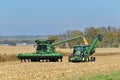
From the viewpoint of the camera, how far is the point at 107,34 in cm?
16688

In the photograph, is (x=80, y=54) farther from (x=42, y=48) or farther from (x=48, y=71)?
(x=48, y=71)

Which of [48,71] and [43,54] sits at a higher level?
[43,54]

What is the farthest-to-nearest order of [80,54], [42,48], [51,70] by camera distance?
[42,48], [80,54], [51,70]

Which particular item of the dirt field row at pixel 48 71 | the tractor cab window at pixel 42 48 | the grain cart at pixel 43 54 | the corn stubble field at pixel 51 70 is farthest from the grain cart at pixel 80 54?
the dirt field row at pixel 48 71

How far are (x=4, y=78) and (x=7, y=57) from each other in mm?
29352

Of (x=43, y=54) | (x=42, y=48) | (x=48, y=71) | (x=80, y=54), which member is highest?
(x=42, y=48)

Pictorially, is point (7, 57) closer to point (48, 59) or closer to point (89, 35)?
point (48, 59)

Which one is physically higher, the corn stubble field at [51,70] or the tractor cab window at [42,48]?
the tractor cab window at [42,48]

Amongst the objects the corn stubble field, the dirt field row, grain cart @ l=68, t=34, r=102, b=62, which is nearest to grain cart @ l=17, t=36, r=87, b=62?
grain cart @ l=68, t=34, r=102, b=62

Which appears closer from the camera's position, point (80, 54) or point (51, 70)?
point (51, 70)

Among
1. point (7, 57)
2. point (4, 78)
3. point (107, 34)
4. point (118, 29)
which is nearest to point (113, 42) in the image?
point (107, 34)

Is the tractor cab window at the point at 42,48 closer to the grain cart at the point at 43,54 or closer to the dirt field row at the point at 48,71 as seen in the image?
the grain cart at the point at 43,54

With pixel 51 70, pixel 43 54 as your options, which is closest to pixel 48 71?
pixel 51 70

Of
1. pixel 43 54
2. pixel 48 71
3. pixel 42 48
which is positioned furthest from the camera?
pixel 42 48
